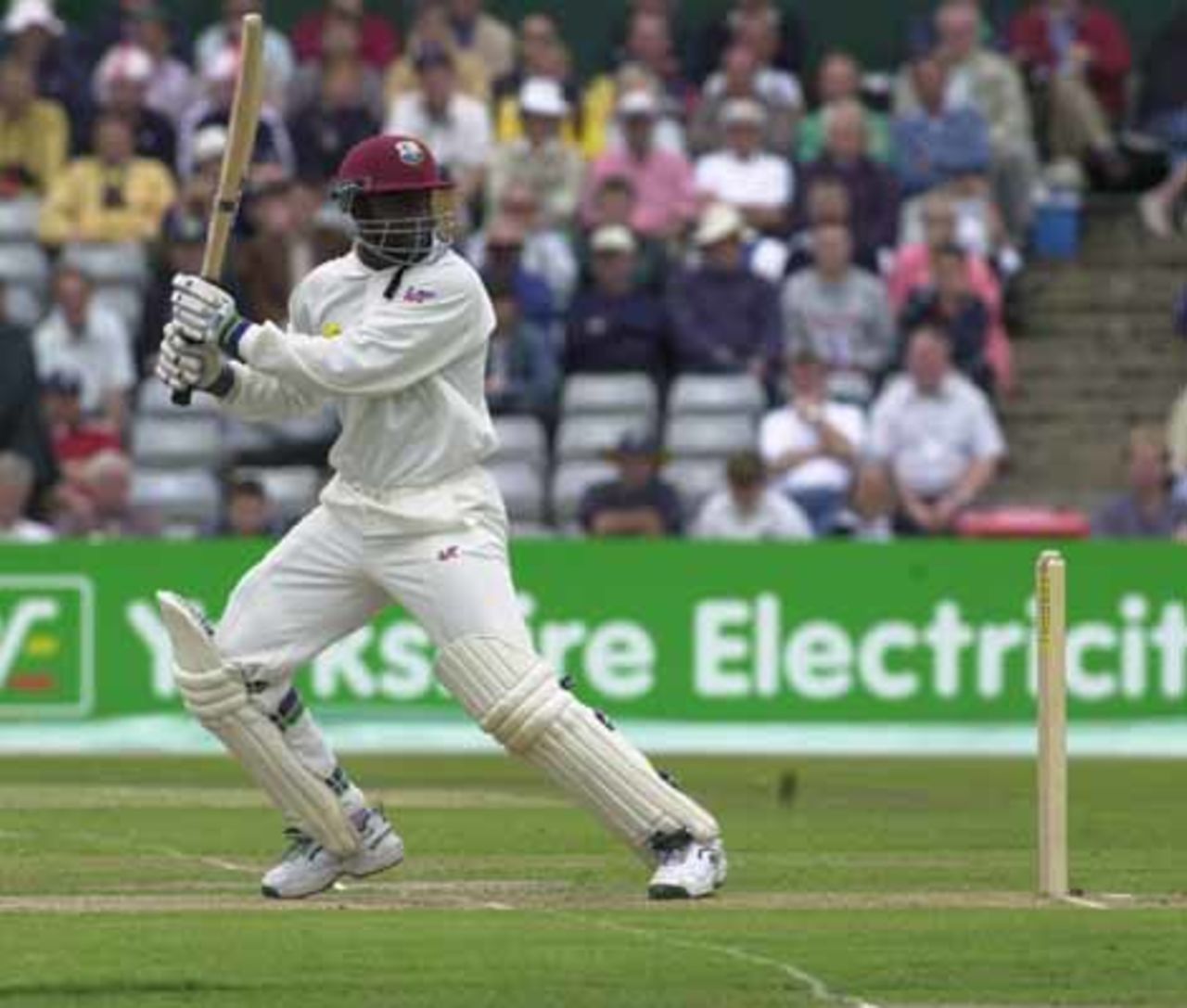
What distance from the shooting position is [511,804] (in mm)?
15547

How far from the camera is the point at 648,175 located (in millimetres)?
23438

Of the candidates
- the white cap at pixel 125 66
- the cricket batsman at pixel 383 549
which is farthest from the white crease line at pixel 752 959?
the white cap at pixel 125 66

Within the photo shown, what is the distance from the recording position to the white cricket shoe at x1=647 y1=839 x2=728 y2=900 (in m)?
10.9

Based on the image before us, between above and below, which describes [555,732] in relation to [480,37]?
below

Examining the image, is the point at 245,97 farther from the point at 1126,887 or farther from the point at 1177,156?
the point at 1177,156

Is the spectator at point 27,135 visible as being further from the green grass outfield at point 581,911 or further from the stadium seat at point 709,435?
the green grass outfield at point 581,911

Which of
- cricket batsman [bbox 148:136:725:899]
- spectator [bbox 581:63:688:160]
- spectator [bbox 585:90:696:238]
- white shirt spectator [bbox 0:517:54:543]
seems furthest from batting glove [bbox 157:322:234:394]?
spectator [bbox 581:63:688:160]

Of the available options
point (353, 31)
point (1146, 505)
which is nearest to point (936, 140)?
point (1146, 505)

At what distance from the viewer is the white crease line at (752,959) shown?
8.69m

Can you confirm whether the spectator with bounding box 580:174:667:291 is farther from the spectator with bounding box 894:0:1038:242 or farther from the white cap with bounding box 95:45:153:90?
the white cap with bounding box 95:45:153:90

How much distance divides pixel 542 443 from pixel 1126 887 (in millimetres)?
10965

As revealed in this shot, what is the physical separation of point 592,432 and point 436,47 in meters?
3.18

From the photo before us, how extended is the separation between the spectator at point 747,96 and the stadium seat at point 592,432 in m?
2.51

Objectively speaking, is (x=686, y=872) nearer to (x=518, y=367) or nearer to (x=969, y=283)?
(x=518, y=367)
